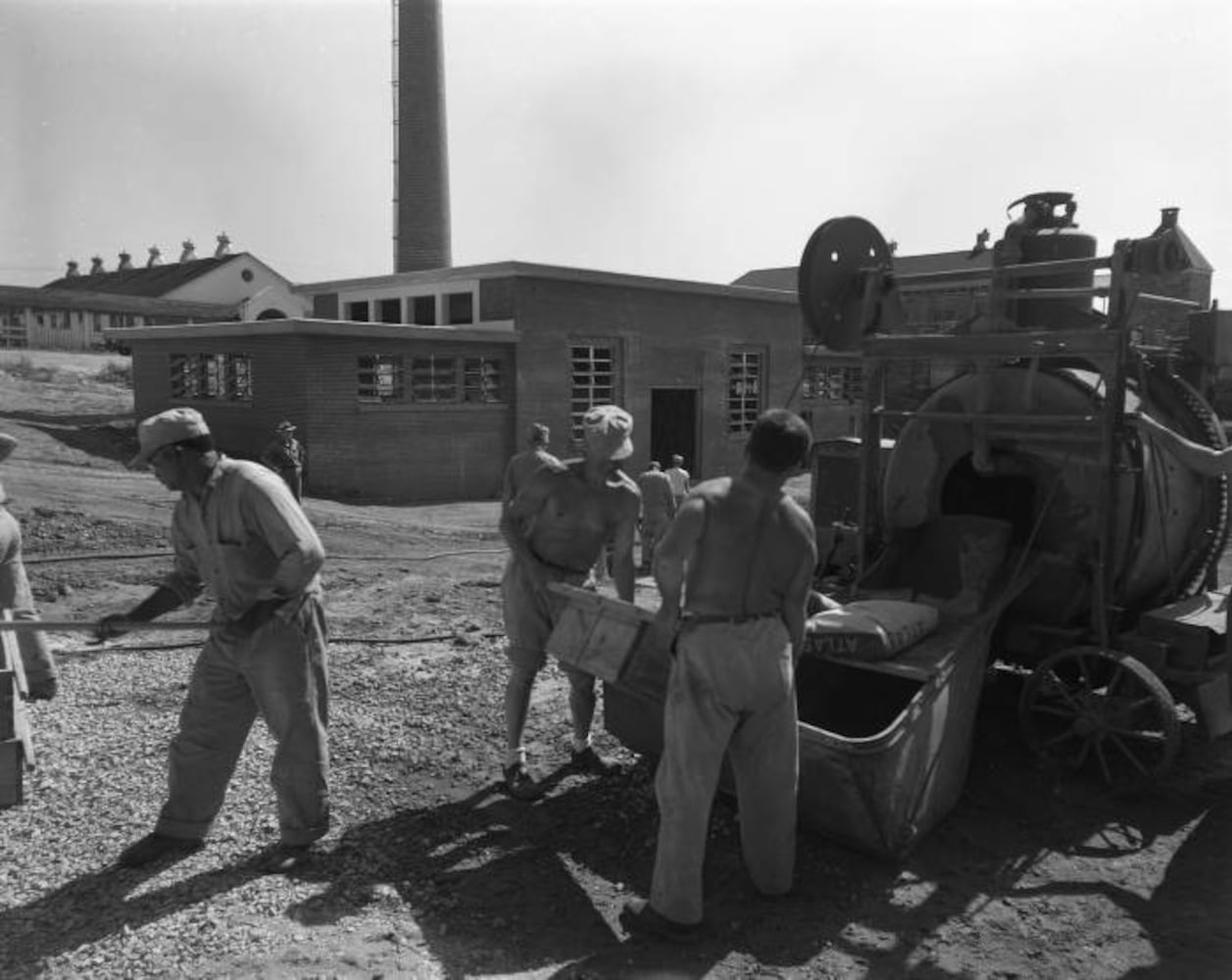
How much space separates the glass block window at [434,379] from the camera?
742 inches

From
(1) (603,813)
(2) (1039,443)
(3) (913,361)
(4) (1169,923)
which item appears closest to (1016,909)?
(4) (1169,923)

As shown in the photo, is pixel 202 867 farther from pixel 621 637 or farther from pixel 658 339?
pixel 658 339

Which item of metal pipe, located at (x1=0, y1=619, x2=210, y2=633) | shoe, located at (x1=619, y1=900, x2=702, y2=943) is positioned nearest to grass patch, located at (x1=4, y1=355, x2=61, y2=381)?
metal pipe, located at (x1=0, y1=619, x2=210, y2=633)

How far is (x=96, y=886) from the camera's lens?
385 cm

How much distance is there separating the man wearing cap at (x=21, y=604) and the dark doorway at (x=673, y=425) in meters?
17.7

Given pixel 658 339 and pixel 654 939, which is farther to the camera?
pixel 658 339

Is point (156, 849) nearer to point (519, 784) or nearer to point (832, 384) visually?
point (519, 784)

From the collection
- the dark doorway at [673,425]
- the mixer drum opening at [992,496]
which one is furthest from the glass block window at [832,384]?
the mixer drum opening at [992,496]

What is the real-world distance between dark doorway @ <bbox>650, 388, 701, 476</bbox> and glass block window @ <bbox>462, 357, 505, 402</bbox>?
3.95m

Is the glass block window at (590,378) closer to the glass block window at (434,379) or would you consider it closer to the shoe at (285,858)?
the glass block window at (434,379)

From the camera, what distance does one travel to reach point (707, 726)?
11.6 feet

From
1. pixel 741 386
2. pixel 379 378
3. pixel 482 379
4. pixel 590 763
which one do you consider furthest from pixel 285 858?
pixel 741 386

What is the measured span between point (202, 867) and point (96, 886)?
384mm

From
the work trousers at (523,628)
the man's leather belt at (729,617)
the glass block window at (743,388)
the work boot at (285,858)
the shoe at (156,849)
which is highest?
the glass block window at (743,388)
